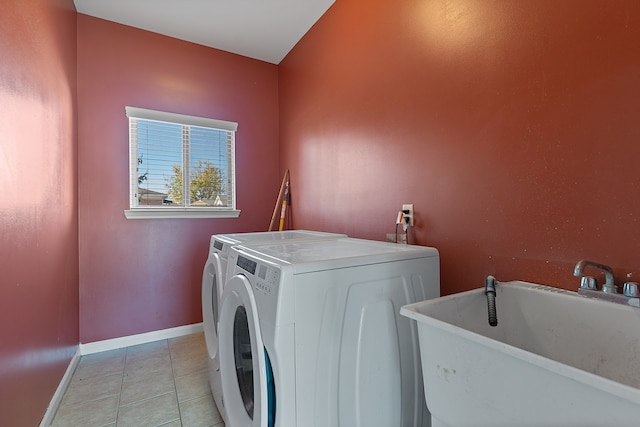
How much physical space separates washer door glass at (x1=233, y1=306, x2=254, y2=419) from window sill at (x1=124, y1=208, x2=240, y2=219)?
1700mm

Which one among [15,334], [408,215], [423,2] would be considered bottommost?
[15,334]

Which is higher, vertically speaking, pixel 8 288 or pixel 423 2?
pixel 423 2

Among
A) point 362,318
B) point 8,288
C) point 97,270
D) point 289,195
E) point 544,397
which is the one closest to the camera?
point 544,397

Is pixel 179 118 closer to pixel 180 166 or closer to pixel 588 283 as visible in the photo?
pixel 180 166

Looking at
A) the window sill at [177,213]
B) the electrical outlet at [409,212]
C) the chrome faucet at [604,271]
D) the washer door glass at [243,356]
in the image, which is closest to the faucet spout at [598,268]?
the chrome faucet at [604,271]

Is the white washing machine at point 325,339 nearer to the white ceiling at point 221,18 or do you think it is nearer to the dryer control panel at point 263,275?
the dryer control panel at point 263,275

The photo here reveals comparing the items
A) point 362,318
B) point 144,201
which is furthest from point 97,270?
point 362,318

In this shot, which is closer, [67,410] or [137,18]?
[67,410]

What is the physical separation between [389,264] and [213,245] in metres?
1.10

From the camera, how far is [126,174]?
2.42m

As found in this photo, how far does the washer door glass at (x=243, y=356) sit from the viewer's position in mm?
1156

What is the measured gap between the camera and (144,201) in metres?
2.51

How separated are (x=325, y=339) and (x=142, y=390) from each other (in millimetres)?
1619

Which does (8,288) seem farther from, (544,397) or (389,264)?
(544,397)
